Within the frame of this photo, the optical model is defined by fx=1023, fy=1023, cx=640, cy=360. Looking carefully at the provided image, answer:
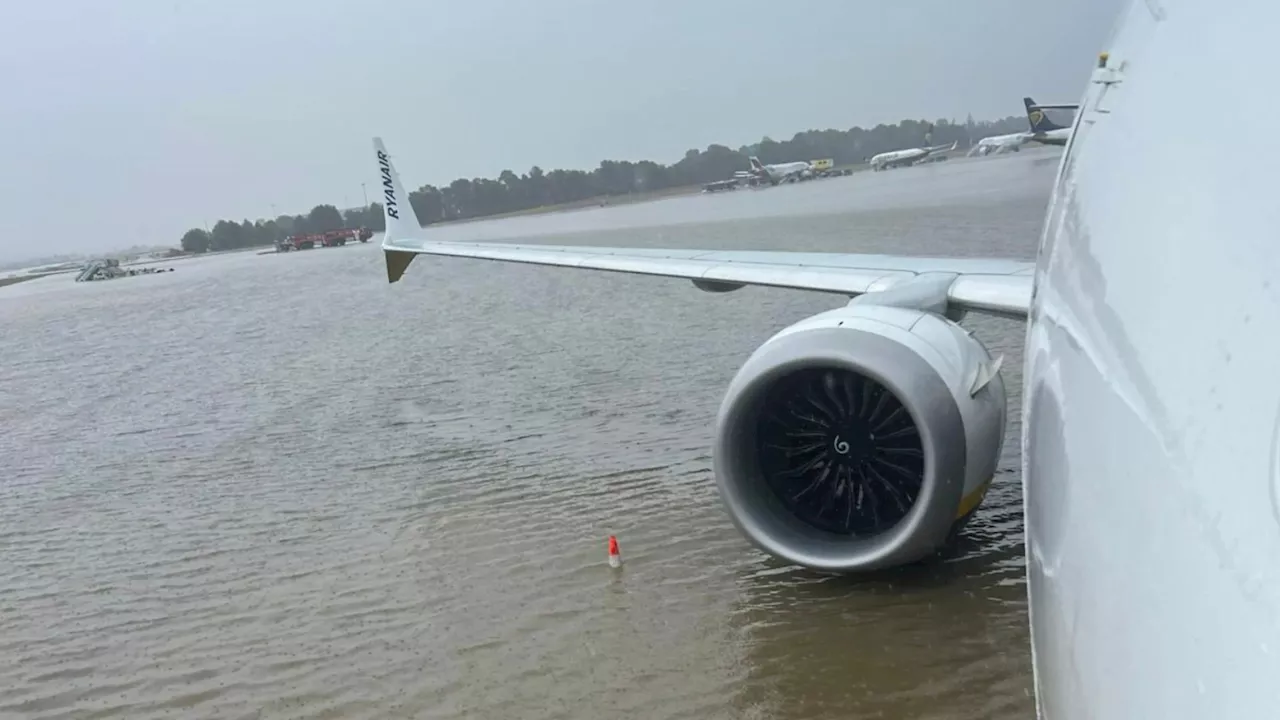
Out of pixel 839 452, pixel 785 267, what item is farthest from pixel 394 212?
pixel 839 452

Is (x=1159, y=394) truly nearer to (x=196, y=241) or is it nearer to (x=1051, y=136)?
(x=1051, y=136)

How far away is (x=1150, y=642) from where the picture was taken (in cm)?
167

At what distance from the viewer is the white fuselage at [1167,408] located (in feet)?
4.99

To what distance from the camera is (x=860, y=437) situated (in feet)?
19.0

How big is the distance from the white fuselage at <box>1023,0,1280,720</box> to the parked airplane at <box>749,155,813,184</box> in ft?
275

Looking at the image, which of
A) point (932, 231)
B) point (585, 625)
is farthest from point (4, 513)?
point (932, 231)

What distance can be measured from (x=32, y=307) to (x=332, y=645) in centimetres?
3904

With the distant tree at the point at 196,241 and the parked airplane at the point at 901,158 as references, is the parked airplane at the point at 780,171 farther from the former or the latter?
the distant tree at the point at 196,241

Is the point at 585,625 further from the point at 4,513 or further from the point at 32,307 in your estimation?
the point at 32,307

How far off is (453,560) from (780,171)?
8334 cm

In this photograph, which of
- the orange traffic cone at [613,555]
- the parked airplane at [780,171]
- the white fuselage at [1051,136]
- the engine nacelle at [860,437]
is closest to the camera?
the engine nacelle at [860,437]

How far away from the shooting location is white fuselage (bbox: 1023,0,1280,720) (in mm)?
1522

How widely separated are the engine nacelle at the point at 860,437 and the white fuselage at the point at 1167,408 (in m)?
2.34

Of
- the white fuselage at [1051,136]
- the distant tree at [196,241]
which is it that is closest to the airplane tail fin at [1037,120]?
the white fuselage at [1051,136]
